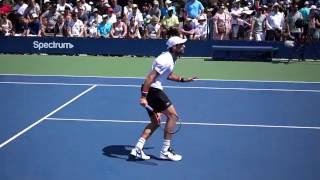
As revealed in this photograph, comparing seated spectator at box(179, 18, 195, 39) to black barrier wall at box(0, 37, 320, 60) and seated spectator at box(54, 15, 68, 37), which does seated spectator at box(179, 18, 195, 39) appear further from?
seated spectator at box(54, 15, 68, 37)

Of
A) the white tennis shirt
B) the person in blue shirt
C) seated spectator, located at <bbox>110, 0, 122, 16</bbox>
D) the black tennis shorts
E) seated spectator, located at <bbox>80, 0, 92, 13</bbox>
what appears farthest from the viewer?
seated spectator, located at <bbox>110, 0, 122, 16</bbox>

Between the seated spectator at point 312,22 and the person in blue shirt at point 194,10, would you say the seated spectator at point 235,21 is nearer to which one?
the person in blue shirt at point 194,10

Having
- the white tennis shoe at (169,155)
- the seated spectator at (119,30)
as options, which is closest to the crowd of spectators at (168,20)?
the seated spectator at (119,30)

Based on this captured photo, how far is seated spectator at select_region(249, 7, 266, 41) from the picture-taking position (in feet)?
69.1

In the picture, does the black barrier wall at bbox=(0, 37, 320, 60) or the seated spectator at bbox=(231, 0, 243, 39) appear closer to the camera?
the black barrier wall at bbox=(0, 37, 320, 60)

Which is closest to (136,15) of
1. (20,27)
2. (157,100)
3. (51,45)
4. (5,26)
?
(51,45)

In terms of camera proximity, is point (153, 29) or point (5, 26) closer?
point (153, 29)

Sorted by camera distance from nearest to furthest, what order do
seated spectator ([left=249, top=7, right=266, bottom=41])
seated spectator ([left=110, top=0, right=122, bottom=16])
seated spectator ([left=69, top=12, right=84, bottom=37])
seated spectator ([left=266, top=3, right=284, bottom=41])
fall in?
seated spectator ([left=266, top=3, right=284, bottom=41]) < seated spectator ([left=249, top=7, right=266, bottom=41]) < seated spectator ([left=69, top=12, right=84, bottom=37]) < seated spectator ([left=110, top=0, right=122, bottom=16])

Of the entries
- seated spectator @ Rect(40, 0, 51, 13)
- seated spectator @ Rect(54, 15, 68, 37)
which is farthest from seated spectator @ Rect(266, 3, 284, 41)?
seated spectator @ Rect(40, 0, 51, 13)

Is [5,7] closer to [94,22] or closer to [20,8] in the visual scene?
[20,8]

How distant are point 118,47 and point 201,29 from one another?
3337 millimetres

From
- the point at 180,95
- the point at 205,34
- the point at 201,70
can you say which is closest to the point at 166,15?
the point at 205,34

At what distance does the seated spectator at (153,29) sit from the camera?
22047 millimetres

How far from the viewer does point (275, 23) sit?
20.9 metres
